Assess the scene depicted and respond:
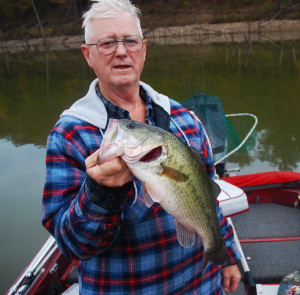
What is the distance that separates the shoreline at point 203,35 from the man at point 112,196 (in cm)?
3229

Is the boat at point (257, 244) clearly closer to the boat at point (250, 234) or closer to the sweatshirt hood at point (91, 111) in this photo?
the boat at point (250, 234)

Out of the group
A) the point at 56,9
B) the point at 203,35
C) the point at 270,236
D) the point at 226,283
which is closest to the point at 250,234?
the point at 270,236

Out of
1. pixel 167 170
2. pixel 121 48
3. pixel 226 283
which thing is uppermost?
pixel 121 48

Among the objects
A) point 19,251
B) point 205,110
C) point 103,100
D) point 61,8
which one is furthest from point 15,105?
point 61,8

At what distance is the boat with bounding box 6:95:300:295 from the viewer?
301 cm

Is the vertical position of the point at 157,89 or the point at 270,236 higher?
the point at 270,236

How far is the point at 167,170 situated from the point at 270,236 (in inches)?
124

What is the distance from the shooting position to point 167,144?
1.38m

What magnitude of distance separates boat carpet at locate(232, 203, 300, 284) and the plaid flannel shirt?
1.92 m

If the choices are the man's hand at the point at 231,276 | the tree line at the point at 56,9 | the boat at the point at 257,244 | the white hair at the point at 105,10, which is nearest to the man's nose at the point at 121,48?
the white hair at the point at 105,10

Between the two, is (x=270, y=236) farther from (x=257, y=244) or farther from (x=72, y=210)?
(x=72, y=210)

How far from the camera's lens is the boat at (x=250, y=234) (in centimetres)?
301

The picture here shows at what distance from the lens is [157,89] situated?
55.1ft

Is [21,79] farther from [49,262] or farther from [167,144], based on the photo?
[167,144]
